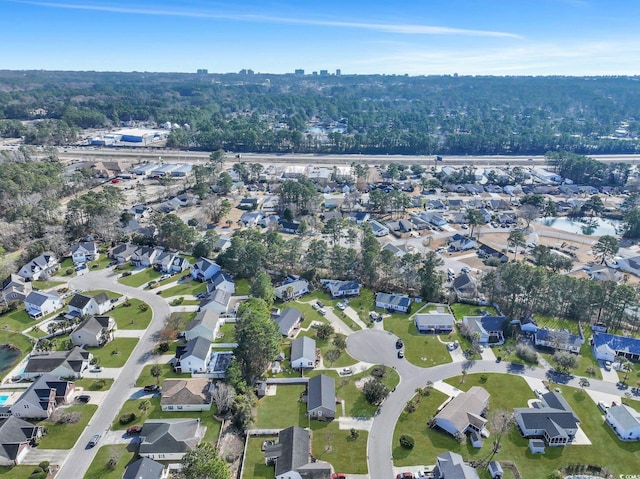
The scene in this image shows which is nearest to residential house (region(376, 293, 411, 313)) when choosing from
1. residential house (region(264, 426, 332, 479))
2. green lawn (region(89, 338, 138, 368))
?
residential house (region(264, 426, 332, 479))

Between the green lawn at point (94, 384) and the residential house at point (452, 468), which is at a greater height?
the residential house at point (452, 468)

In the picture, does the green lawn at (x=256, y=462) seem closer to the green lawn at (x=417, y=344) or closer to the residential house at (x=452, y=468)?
the residential house at (x=452, y=468)

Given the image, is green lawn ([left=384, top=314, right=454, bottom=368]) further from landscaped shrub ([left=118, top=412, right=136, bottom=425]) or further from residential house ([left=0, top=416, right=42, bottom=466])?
residential house ([left=0, top=416, right=42, bottom=466])

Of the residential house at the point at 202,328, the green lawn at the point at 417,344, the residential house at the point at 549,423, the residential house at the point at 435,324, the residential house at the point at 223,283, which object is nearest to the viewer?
the residential house at the point at 549,423

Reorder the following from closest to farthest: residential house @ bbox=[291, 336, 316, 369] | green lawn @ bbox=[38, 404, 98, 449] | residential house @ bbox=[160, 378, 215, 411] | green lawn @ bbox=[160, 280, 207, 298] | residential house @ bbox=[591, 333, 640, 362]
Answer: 1. green lawn @ bbox=[38, 404, 98, 449]
2. residential house @ bbox=[160, 378, 215, 411]
3. residential house @ bbox=[291, 336, 316, 369]
4. residential house @ bbox=[591, 333, 640, 362]
5. green lawn @ bbox=[160, 280, 207, 298]

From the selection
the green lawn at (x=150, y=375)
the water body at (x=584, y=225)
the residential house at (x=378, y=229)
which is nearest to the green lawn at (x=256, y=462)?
the green lawn at (x=150, y=375)

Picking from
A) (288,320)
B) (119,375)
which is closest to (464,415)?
(288,320)
